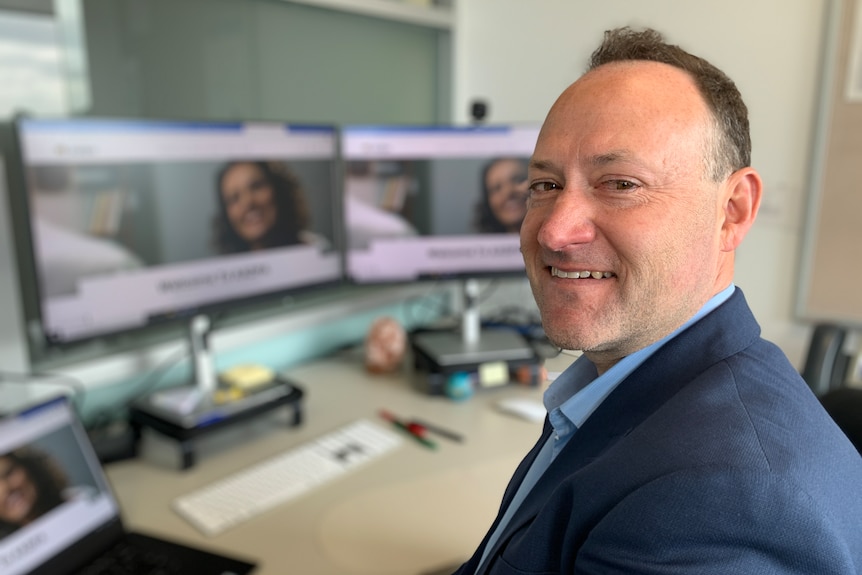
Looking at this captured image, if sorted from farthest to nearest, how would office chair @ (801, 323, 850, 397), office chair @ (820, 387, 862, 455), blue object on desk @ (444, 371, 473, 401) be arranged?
blue object on desk @ (444, 371, 473, 401) → office chair @ (801, 323, 850, 397) → office chair @ (820, 387, 862, 455)

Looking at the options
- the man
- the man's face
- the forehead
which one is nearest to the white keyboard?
the man

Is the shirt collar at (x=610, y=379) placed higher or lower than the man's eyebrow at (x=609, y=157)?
lower

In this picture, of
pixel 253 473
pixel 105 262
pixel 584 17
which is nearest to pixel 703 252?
pixel 253 473

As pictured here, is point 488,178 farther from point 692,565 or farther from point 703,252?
point 692,565

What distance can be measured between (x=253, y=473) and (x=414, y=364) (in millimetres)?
610

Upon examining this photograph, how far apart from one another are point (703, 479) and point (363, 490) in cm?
85

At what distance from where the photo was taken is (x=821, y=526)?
487mm

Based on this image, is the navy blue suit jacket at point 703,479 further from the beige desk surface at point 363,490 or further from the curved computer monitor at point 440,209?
the curved computer monitor at point 440,209

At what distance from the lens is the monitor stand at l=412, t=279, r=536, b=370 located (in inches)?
65.1

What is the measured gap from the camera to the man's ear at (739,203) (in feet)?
2.18

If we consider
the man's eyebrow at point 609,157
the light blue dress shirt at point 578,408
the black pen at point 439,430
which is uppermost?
the man's eyebrow at point 609,157

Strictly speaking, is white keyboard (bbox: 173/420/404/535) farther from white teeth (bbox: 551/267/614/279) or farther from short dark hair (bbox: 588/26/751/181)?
short dark hair (bbox: 588/26/751/181)

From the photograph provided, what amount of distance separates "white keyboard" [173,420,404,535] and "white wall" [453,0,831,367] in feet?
2.85

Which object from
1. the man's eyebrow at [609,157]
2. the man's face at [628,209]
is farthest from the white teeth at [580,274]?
the man's eyebrow at [609,157]
